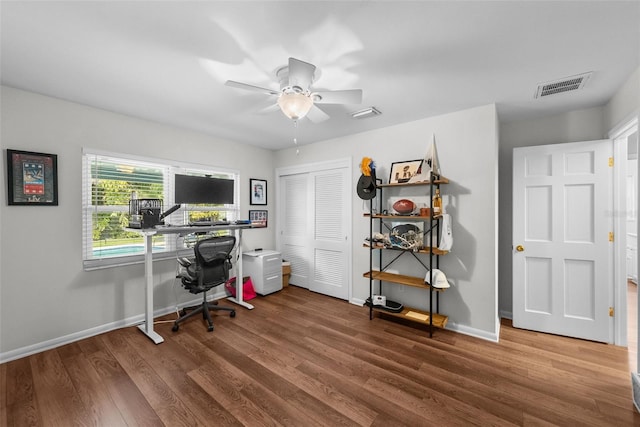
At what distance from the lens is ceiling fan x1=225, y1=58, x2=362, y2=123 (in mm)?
1660

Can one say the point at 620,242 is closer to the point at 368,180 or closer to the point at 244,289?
the point at 368,180

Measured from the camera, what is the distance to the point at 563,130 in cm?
277

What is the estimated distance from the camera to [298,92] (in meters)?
1.78

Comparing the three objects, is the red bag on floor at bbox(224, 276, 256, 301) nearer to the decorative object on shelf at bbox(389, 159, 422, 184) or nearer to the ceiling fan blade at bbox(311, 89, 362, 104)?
the decorative object on shelf at bbox(389, 159, 422, 184)

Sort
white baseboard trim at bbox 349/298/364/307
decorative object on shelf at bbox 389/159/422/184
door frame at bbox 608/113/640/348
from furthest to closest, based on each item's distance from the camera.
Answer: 1. white baseboard trim at bbox 349/298/364/307
2. decorative object on shelf at bbox 389/159/422/184
3. door frame at bbox 608/113/640/348

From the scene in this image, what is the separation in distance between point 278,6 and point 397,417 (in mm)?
2565

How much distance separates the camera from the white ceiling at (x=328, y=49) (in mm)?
1373

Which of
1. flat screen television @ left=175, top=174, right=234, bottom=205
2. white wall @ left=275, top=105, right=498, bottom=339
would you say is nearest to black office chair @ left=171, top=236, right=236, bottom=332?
flat screen television @ left=175, top=174, right=234, bottom=205

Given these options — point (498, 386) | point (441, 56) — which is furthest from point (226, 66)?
point (498, 386)

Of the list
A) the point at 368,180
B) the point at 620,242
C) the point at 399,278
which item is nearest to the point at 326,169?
the point at 368,180

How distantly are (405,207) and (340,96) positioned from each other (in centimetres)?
151

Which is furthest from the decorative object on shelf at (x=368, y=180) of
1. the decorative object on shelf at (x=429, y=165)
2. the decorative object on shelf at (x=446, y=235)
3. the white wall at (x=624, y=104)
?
the white wall at (x=624, y=104)

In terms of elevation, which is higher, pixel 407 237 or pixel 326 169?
pixel 326 169

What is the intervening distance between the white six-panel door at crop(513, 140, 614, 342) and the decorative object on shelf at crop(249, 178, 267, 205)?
3.64m
